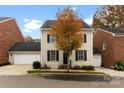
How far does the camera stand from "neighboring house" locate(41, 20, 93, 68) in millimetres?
30109

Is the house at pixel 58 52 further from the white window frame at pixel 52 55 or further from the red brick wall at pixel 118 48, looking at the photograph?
the red brick wall at pixel 118 48

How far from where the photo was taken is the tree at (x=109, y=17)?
46.6 metres

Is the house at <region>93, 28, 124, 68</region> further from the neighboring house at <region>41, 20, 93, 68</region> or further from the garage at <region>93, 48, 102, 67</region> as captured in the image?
the neighboring house at <region>41, 20, 93, 68</region>

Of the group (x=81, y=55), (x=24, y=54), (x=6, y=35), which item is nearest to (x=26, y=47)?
(x=24, y=54)

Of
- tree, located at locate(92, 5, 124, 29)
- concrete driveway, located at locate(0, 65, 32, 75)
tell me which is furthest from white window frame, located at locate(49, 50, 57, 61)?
tree, located at locate(92, 5, 124, 29)

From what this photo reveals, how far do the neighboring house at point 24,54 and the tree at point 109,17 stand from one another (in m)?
13.1

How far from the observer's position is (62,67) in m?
29.3

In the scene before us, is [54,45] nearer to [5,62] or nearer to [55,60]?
[55,60]

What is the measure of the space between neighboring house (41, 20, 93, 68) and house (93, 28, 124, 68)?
2578 millimetres

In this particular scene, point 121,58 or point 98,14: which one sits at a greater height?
point 98,14

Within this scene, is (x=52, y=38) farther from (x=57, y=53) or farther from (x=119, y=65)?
(x=119, y=65)

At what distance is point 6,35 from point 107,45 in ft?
45.3

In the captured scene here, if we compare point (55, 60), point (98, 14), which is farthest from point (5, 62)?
point (98, 14)
